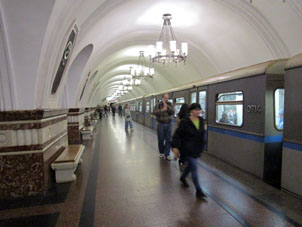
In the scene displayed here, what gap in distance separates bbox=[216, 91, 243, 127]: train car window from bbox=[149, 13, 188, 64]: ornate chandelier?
2862 millimetres

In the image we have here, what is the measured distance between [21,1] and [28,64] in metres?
0.91

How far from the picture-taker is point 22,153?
3.30m

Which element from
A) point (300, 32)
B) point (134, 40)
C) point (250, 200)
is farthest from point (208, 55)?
point (250, 200)

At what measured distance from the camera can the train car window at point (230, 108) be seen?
4639mm

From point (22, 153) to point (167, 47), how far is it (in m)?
9.96

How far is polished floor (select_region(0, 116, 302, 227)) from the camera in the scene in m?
2.65

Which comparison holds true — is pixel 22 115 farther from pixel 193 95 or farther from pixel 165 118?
pixel 193 95

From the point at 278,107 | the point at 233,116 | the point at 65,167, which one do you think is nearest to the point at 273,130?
the point at 278,107

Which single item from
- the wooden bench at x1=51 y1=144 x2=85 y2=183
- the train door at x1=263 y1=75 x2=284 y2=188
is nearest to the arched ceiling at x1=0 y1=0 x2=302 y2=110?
the wooden bench at x1=51 y1=144 x2=85 y2=183

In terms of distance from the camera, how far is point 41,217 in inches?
109

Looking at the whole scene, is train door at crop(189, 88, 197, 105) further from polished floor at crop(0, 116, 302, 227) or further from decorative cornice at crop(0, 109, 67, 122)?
decorative cornice at crop(0, 109, 67, 122)

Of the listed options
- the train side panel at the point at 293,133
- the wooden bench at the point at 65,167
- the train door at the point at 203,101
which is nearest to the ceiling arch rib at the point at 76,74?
the train door at the point at 203,101

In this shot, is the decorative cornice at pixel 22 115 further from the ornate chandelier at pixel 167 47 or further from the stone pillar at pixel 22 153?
the ornate chandelier at pixel 167 47

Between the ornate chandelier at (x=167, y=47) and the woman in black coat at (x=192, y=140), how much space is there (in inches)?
181
